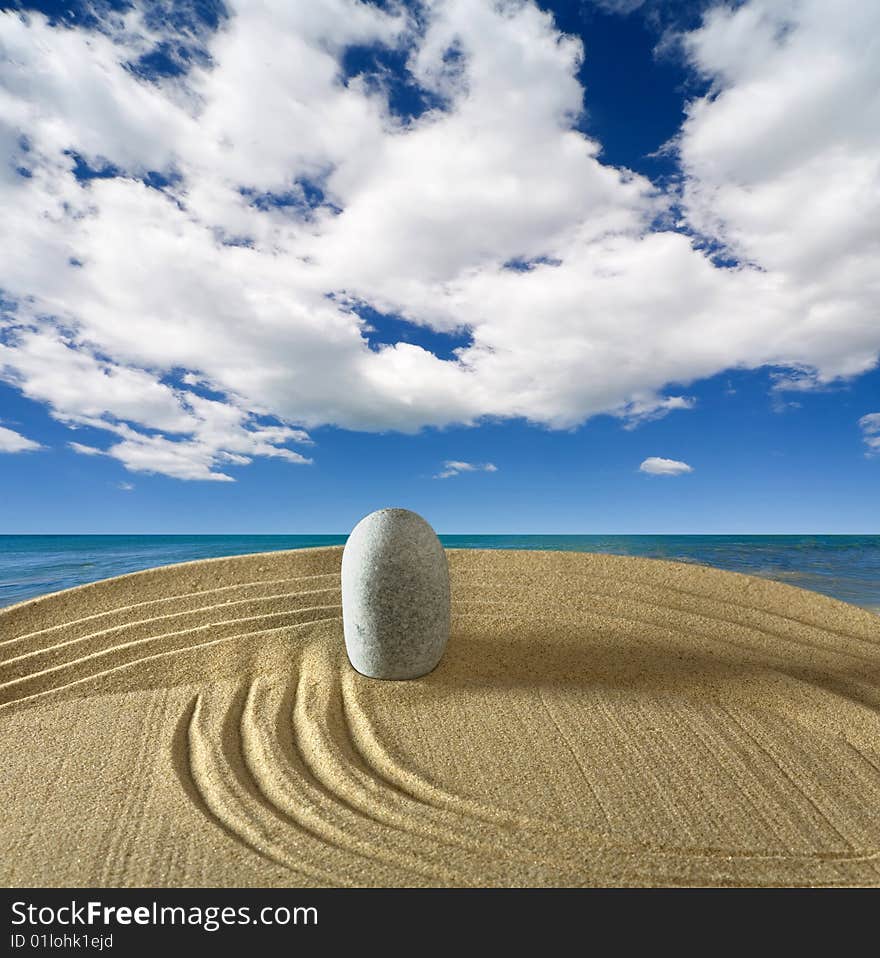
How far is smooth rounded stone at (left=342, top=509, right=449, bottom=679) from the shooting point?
520 cm

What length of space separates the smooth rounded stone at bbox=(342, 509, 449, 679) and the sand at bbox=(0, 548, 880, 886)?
27 centimetres

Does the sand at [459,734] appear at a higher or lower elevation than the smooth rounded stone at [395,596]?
lower

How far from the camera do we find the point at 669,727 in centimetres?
473

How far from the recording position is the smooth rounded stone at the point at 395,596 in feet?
17.1

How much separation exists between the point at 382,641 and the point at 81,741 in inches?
97.7

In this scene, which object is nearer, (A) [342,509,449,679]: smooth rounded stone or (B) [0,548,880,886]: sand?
(B) [0,548,880,886]: sand

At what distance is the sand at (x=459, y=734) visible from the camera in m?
3.28

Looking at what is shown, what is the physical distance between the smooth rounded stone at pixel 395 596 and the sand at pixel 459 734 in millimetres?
272

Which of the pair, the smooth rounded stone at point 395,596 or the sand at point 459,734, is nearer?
the sand at point 459,734

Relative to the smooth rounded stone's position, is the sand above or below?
below

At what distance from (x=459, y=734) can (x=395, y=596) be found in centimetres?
124

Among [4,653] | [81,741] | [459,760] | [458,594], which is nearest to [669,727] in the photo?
[459,760]
